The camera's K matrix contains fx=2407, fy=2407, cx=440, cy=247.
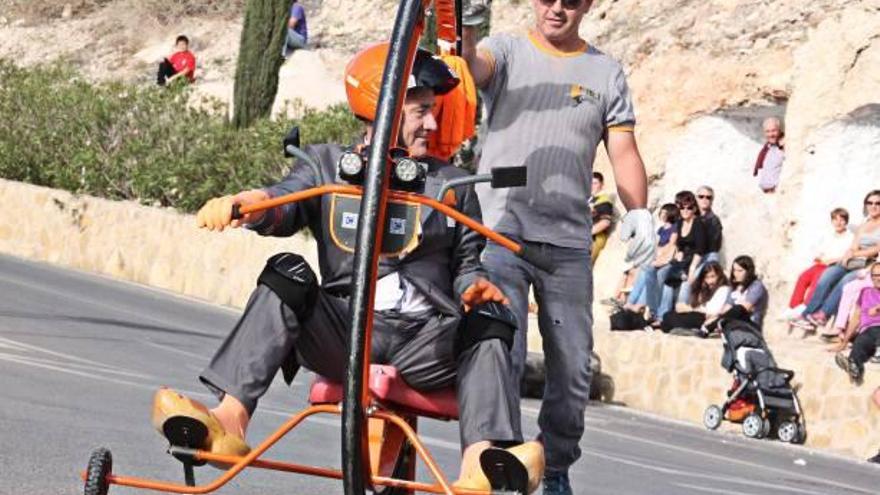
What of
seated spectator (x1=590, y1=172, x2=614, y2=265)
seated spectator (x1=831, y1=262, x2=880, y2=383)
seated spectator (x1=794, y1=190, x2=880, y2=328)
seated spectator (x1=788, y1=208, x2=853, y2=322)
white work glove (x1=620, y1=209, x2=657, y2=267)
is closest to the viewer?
white work glove (x1=620, y1=209, x2=657, y2=267)

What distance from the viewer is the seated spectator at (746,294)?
22.5 meters

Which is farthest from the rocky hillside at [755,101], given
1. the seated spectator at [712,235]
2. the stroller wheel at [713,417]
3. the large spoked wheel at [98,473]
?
the large spoked wheel at [98,473]

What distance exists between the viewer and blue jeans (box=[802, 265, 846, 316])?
22.0 meters

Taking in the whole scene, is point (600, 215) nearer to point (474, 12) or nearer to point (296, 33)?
point (296, 33)

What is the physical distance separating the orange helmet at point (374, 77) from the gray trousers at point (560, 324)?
1756mm

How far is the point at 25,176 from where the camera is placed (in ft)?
107

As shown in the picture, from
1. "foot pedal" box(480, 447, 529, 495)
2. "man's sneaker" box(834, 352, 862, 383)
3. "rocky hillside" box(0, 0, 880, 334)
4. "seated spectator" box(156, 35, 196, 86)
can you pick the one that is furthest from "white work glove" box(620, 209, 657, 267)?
"seated spectator" box(156, 35, 196, 86)

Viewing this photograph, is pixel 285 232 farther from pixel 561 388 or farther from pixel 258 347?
pixel 561 388

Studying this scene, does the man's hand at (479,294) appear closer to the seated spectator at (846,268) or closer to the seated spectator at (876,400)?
the seated spectator at (876,400)

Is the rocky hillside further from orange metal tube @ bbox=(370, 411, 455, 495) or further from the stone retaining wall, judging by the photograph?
orange metal tube @ bbox=(370, 411, 455, 495)

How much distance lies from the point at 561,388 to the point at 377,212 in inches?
116

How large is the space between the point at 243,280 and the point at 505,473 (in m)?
21.2

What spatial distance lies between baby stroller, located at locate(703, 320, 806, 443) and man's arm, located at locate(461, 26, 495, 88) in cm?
1241

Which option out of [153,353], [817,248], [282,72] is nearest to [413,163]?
[153,353]
